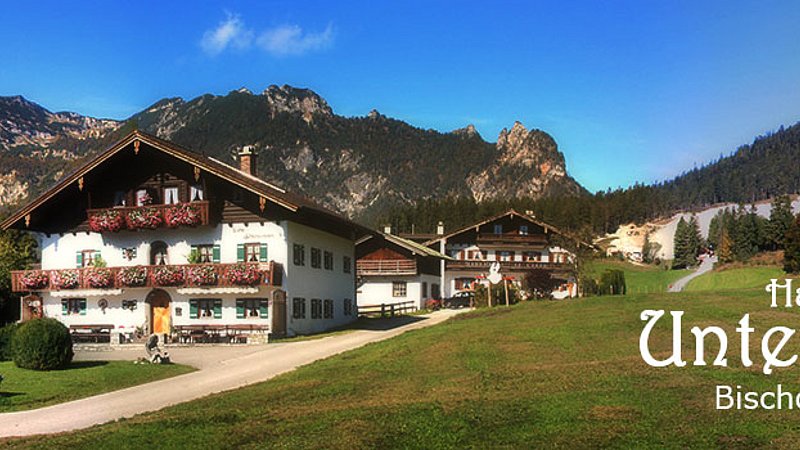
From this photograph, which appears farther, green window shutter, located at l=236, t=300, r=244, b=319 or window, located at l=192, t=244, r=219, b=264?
window, located at l=192, t=244, r=219, b=264

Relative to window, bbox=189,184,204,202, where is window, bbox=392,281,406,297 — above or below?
below

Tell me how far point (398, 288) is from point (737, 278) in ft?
109

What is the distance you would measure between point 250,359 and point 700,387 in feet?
63.6

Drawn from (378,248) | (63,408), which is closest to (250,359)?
(63,408)

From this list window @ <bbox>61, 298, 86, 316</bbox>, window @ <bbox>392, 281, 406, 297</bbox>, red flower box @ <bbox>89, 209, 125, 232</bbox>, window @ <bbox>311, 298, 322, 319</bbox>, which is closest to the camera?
red flower box @ <bbox>89, 209, 125, 232</bbox>

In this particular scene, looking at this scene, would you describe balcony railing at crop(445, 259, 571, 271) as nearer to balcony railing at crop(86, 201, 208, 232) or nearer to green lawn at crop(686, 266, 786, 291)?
green lawn at crop(686, 266, 786, 291)

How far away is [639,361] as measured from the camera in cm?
2212

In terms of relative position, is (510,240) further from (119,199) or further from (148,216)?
(148,216)

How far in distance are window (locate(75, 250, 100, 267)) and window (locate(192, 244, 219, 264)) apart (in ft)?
21.4

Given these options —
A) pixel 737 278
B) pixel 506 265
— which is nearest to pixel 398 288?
pixel 506 265

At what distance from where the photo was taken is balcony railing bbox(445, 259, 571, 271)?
8019 cm

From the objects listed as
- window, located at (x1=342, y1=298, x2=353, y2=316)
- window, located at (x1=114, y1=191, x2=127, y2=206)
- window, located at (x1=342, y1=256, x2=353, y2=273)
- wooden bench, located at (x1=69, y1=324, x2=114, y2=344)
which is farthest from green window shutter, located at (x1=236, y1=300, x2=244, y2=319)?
window, located at (x1=342, y1=256, x2=353, y2=273)

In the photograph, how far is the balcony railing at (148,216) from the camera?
42.6m

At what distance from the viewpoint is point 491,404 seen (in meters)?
16.6
